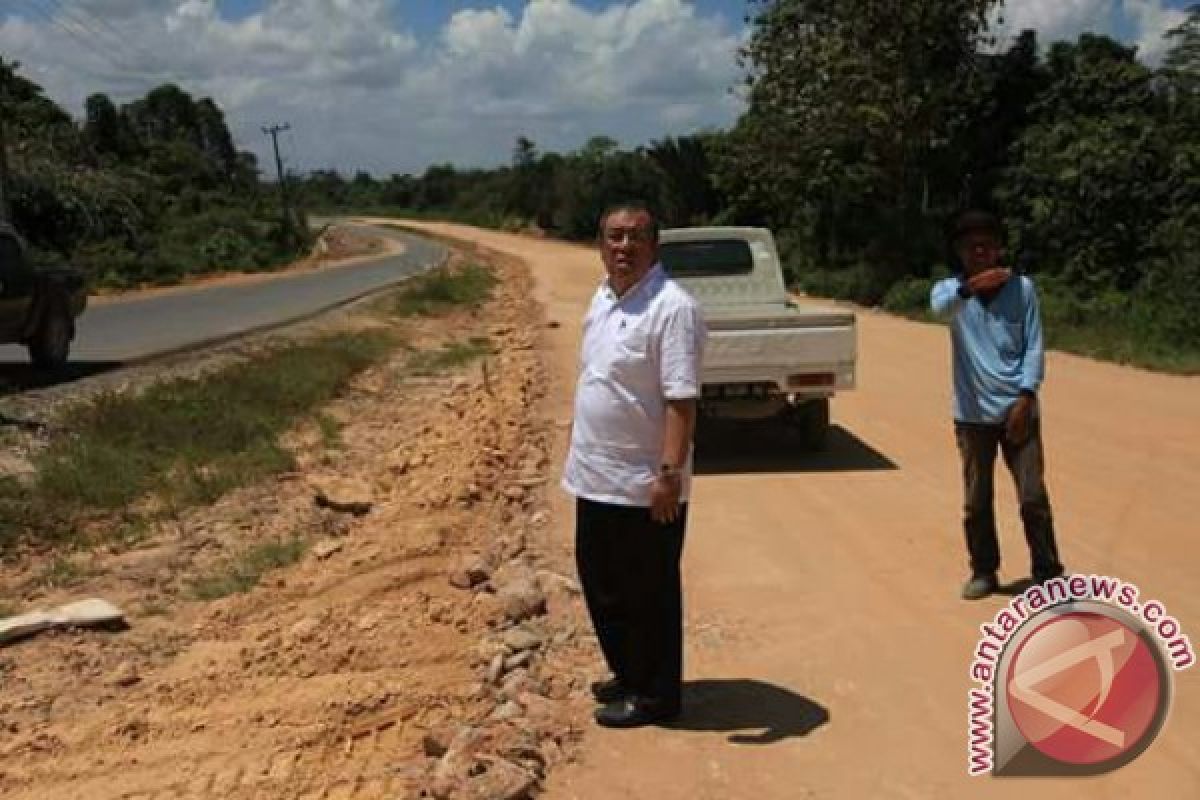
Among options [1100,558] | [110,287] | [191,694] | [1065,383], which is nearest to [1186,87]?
[1065,383]

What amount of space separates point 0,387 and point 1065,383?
11755mm

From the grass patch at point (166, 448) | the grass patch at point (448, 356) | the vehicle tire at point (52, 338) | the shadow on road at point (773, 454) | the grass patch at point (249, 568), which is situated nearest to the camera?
the grass patch at point (249, 568)

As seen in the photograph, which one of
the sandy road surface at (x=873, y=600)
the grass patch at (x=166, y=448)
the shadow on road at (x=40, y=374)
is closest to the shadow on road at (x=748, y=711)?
the sandy road surface at (x=873, y=600)

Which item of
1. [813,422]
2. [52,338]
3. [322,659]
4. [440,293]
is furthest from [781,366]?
[440,293]

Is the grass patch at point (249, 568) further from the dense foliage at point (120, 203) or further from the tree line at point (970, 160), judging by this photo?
the dense foliage at point (120, 203)

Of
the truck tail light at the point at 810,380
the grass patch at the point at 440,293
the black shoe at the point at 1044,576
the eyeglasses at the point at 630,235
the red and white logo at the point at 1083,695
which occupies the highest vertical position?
the eyeglasses at the point at 630,235

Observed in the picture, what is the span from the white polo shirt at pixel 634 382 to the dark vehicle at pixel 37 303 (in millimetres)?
11691

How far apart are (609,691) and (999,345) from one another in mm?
2371

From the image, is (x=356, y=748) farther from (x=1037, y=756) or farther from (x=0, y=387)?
(x=0, y=387)

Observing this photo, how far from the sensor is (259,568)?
7648mm

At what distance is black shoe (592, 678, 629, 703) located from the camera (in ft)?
15.1

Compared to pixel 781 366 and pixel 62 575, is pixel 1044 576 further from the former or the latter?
pixel 62 575

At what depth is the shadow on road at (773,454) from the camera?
366 inches

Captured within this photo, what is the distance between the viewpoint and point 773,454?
988 cm
